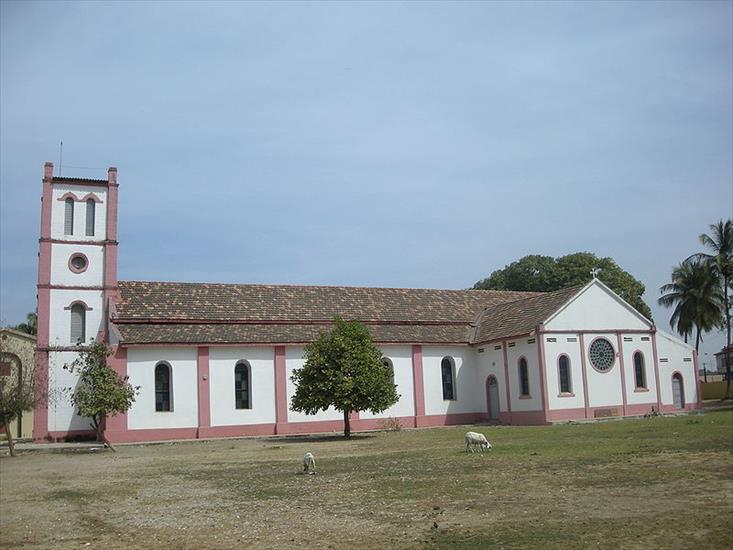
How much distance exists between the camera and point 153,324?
38.2 meters

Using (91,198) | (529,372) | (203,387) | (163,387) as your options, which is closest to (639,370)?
(529,372)

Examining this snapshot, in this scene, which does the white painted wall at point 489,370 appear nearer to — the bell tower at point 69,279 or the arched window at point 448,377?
the arched window at point 448,377

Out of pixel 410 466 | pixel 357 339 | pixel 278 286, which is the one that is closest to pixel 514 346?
pixel 357 339

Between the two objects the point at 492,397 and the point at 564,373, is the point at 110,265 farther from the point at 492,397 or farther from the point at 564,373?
the point at 564,373

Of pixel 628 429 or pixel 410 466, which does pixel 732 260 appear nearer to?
pixel 628 429

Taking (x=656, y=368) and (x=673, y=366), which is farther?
(x=673, y=366)

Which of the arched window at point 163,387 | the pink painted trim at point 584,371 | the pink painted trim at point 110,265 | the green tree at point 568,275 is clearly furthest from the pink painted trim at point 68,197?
the green tree at point 568,275

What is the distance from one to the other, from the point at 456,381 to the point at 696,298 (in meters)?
21.4

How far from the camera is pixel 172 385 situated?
3684 centimetres

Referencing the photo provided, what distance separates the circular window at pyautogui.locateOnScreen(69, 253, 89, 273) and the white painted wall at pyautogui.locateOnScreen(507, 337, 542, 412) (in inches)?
913

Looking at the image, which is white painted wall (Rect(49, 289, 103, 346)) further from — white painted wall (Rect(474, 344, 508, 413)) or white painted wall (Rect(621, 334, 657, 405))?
white painted wall (Rect(621, 334, 657, 405))

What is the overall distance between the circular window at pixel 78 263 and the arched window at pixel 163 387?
24.2ft

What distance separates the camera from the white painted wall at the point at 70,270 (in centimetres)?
3925

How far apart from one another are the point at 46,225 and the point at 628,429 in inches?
1197
